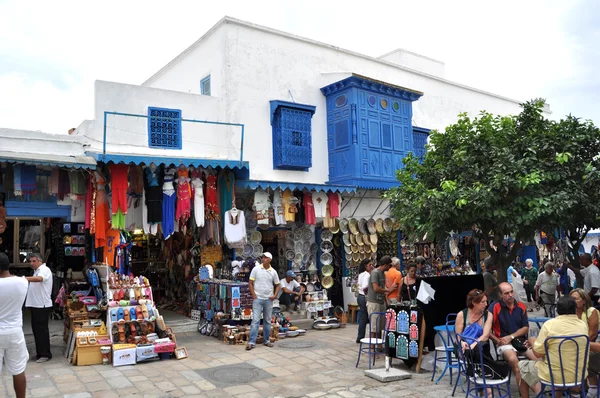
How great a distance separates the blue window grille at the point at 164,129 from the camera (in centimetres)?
1166

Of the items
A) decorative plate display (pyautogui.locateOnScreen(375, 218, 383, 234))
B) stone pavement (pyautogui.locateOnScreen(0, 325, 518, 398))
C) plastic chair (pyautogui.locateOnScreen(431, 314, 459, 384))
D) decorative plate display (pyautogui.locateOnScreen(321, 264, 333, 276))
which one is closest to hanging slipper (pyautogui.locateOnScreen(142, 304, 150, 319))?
stone pavement (pyautogui.locateOnScreen(0, 325, 518, 398))

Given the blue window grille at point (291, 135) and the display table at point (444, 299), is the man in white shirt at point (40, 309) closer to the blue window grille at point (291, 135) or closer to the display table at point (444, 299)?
the display table at point (444, 299)

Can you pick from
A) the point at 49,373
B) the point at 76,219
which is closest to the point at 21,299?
the point at 49,373

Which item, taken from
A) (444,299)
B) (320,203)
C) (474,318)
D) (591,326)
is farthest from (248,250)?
(591,326)

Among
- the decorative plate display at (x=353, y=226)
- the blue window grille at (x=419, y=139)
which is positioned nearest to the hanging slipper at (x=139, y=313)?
the decorative plate display at (x=353, y=226)

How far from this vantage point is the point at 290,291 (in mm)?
11953

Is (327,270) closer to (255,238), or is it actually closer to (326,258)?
(326,258)

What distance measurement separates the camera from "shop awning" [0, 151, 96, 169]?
9047 millimetres

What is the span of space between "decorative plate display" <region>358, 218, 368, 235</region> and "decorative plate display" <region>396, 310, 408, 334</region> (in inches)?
260

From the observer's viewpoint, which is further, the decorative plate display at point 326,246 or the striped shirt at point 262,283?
the decorative plate display at point 326,246

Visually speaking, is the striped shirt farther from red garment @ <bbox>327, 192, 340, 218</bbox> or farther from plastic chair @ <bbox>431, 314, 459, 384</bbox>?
red garment @ <bbox>327, 192, 340, 218</bbox>

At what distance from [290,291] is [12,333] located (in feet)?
23.4

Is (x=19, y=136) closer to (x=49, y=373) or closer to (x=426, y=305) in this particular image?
(x=49, y=373)

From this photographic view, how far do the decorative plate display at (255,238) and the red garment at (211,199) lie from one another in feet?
4.30
